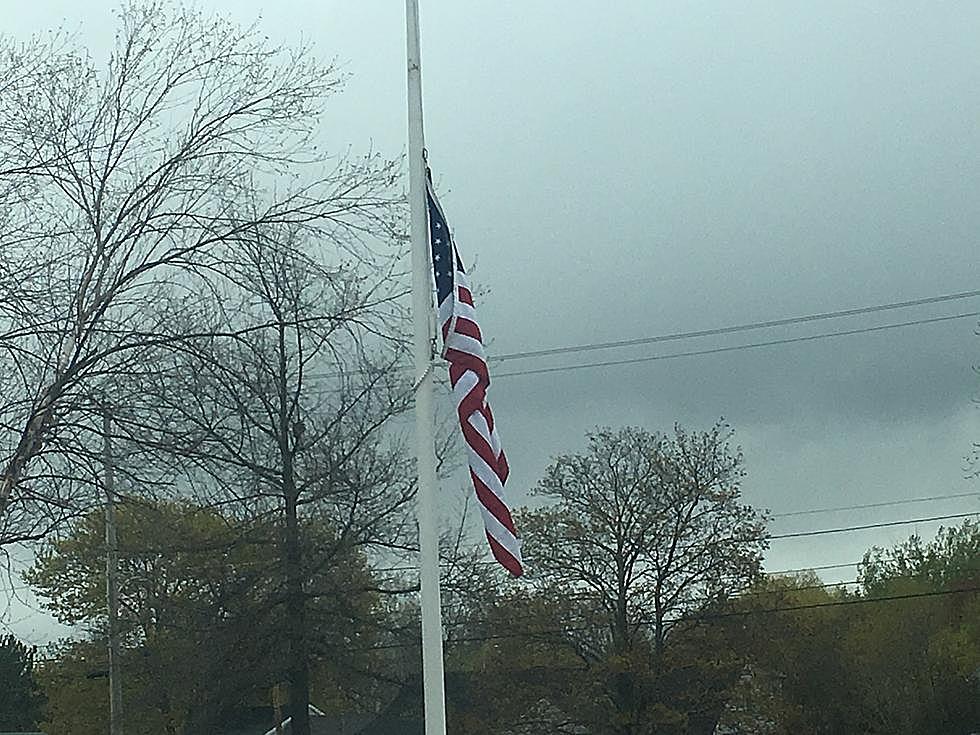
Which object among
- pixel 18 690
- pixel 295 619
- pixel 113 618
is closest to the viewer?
pixel 113 618

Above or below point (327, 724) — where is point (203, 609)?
above

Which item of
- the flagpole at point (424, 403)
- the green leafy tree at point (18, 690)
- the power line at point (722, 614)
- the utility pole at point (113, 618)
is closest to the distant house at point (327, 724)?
the power line at point (722, 614)

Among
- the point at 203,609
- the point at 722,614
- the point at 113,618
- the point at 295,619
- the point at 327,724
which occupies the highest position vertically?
the point at 203,609

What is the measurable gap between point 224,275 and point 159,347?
2.71 feet

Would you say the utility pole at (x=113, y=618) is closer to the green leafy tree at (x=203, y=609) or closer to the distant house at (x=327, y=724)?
the green leafy tree at (x=203, y=609)

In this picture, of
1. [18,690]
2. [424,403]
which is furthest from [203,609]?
[424,403]

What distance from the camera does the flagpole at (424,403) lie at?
888 centimetres

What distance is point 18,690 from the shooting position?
3728cm

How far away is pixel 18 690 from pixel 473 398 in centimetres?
3188

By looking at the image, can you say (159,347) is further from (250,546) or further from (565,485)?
(565,485)

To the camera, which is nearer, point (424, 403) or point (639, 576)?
point (424, 403)

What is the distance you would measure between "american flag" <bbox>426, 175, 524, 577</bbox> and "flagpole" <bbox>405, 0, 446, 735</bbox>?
0.41ft

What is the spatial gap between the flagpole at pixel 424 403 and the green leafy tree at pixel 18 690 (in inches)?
1179

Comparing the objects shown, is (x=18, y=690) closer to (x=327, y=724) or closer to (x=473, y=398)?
(x=327, y=724)
